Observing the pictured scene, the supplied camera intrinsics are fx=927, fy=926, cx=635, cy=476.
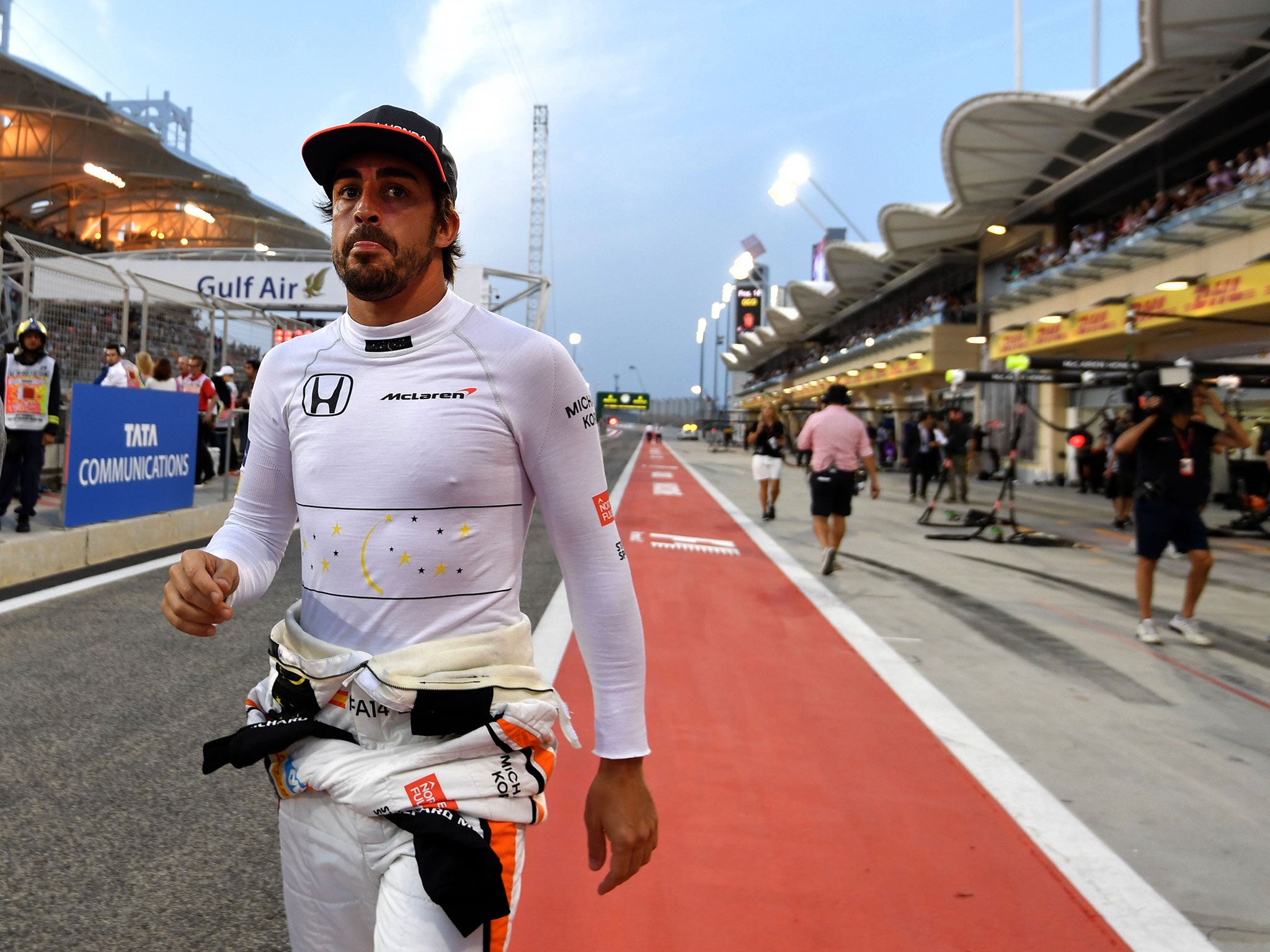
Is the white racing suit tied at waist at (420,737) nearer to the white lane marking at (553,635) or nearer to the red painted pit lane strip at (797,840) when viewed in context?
the red painted pit lane strip at (797,840)

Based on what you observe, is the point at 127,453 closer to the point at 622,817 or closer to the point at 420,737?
the point at 420,737

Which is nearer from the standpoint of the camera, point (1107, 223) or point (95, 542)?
point (95, 542)

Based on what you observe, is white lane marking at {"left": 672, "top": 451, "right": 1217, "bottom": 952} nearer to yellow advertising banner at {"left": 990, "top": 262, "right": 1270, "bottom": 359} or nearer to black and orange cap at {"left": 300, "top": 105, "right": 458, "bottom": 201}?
black and orange cap at {"left": 300, "top": 105, "right": 458, "bottom": 201}

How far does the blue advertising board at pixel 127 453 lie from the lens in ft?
25.8

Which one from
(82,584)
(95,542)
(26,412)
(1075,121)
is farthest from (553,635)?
(1075,121)

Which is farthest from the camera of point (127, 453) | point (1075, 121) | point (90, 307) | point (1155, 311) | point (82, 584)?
point (1075, 121)

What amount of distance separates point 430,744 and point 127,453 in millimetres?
8392

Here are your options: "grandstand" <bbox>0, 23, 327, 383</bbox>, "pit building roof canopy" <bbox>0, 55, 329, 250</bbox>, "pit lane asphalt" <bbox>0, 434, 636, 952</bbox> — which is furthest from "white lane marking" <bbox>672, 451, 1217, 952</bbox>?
"pit building roof canopy" <bbox>0, 55, 329, 250</bbox>

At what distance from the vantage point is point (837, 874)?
10.5 feet

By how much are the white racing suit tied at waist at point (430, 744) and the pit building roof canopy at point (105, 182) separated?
122ft

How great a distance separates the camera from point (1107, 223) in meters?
23.9

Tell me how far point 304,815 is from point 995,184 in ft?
97.1

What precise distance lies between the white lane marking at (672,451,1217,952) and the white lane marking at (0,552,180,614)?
4.47 meters

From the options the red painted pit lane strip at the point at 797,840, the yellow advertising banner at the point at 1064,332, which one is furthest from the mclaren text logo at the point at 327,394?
the yellow advertising banner at the point at 1064,332
